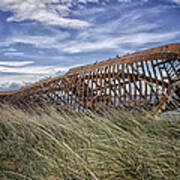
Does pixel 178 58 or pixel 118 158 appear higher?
pixel 178 58

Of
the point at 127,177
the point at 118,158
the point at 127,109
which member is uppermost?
the point at 127,109

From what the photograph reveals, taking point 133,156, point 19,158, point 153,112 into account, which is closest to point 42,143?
point 19,158

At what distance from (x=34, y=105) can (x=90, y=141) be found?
2.36 meters

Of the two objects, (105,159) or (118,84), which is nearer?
(105,159)

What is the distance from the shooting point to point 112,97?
10.1ft

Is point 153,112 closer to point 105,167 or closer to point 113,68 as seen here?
point 113,68

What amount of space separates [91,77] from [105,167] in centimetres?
190

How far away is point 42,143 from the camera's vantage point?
2.18 m

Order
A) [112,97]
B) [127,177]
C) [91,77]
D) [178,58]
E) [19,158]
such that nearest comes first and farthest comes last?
[127,177]
[19,158]
[178,58]
[112,97]
[91,77]

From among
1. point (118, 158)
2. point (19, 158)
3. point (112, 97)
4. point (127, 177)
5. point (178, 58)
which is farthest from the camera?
point (112, 97)

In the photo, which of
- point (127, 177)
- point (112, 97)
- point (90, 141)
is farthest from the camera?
point (112, 97)

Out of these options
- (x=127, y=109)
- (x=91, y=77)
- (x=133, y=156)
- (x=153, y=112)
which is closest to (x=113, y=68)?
(x=91, y=77)

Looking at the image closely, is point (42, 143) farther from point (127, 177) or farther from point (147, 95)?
point (147, 95)

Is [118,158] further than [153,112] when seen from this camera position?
No
